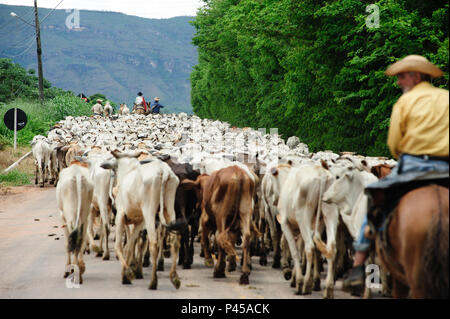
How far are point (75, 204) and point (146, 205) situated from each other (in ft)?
4.03

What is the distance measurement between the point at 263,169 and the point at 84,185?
4403mm

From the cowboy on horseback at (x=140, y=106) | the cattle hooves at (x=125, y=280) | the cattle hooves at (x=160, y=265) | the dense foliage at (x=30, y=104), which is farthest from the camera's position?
the cowboy on horseback at (x=140, y=106)

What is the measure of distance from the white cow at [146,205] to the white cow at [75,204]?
1.78 ft

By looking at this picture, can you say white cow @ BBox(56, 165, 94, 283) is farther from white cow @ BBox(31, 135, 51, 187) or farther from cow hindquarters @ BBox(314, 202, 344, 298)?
white cow @ BBox(31, 135, 51, 187)

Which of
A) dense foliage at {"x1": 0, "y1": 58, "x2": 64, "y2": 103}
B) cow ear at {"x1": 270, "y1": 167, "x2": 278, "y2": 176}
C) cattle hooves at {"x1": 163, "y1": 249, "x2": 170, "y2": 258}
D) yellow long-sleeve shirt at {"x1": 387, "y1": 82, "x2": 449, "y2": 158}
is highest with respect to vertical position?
dense foliage at {"x1": 0, "y1": 58, "x2": 64, "y2": 103}

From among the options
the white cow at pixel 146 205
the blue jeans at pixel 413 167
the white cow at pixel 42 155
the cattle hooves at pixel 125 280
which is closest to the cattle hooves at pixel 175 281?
the white cow at pixel 146 205

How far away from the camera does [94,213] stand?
1534cm

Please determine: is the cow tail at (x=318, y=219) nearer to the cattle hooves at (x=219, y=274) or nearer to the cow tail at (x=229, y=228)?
the cow tail at (x=229, y=228)

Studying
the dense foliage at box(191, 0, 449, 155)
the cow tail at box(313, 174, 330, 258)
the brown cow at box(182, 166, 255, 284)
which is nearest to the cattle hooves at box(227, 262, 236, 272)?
the brown cow at box(182, 166, 255, 284)

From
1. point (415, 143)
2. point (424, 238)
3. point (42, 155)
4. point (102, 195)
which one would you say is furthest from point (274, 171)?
point (42, 155)

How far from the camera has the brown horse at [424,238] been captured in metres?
6.54

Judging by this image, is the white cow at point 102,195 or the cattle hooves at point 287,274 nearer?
the cattle hooves at point 287,274

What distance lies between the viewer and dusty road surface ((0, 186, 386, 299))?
10.5m

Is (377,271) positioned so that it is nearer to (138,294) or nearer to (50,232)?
(138,294)
